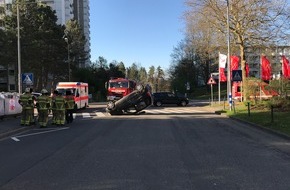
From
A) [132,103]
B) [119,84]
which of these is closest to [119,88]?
[119,84]

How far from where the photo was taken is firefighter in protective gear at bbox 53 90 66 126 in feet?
73.5

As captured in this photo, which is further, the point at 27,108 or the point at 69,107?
the point at 69,107

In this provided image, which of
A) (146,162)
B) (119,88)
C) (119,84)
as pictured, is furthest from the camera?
(119,84)

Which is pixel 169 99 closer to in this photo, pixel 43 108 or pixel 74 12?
pixel 43 108

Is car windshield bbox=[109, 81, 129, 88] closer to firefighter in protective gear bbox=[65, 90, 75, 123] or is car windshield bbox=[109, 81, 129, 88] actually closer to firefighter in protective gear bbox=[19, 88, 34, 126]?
firefighter in protective gear bbox=[65, 90, 75, 123]

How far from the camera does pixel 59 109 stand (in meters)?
22.6

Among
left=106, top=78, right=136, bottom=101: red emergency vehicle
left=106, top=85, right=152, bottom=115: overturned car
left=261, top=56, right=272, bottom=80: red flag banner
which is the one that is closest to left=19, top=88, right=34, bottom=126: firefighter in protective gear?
left=106, top=85, right=152, bottom=115: overturned car

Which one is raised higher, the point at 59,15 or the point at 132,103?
the point at 59,15

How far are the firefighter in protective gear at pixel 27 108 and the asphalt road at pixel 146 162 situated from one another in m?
5.37

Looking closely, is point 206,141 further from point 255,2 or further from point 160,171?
point 255,2

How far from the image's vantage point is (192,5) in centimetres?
4256

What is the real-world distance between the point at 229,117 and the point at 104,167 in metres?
18.8

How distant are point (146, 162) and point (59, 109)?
1281cm

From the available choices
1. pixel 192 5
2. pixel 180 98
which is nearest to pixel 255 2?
pixel 192 5
